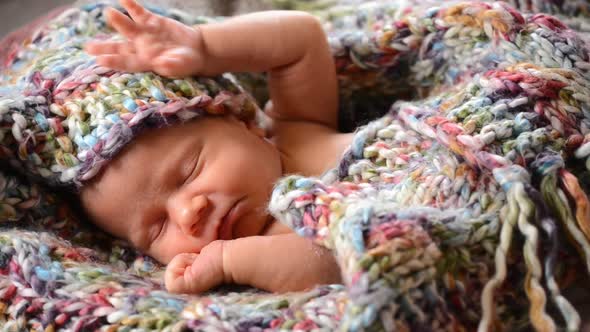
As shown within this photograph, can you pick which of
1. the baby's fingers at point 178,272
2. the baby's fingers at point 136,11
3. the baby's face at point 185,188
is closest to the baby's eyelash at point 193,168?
the baby's face at point 185,188

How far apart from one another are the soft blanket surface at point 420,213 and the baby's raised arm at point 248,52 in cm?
3

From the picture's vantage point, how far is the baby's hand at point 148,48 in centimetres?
98

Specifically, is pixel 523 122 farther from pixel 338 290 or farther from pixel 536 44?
pixel 338 290

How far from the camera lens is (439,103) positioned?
0.96 m

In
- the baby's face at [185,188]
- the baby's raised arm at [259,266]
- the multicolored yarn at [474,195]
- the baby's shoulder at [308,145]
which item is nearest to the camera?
the multicolored yarn at [474,195]

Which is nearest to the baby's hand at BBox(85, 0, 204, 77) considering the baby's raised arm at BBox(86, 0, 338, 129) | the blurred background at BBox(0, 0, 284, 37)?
the baby's raised arm at BBox(86, 0, 338, 129)

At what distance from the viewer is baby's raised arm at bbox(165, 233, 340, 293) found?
0.86 meters

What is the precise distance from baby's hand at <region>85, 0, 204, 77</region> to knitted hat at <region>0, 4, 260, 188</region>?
0.7 inches

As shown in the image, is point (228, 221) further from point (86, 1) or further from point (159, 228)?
point (86, 1)

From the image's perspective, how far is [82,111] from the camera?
37.7 inches

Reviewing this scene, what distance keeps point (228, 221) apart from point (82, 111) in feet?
0.85

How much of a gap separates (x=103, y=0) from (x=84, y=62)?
0.84 ft

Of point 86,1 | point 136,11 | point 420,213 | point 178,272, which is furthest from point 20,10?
point 420,213

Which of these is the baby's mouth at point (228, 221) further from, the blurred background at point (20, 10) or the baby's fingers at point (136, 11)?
the blurred background at point (20, 10)
